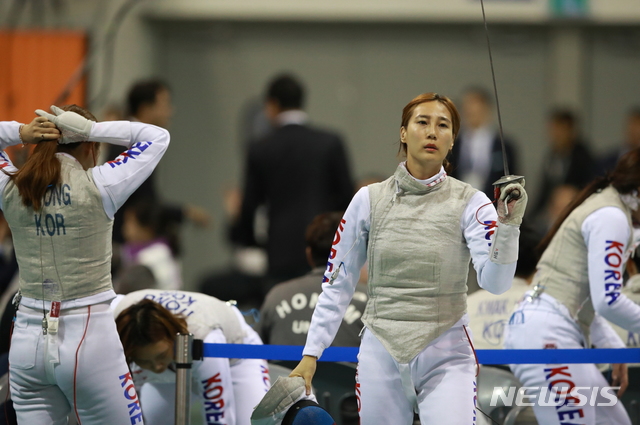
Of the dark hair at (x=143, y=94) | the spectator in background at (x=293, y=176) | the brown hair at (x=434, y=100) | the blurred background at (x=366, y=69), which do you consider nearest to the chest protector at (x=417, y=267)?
the brown hair at (x=434, y=100)

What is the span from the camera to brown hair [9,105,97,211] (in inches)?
116

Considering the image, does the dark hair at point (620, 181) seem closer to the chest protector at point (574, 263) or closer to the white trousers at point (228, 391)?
the chest protector at point (574, 263)

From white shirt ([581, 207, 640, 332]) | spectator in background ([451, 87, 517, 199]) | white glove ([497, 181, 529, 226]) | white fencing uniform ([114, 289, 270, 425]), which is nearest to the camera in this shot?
white glove ([497, 181, 529, 226])

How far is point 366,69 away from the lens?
371 inches

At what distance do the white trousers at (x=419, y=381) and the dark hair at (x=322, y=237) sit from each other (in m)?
1.37

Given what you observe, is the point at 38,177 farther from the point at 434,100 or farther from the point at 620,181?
the point at 620,181

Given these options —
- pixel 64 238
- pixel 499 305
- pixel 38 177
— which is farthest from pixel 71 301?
pixel 499 305

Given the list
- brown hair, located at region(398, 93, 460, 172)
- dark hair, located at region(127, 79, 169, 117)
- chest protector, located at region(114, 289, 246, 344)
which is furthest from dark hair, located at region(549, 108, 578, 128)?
brown hair, located at region(398, 93, 460, 172)

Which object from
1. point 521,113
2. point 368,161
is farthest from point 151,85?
point 521,113

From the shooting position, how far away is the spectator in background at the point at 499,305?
4059 millimetres

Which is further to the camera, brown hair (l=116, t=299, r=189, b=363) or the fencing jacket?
brown hair (l=116, t=299, r=189, b=363)

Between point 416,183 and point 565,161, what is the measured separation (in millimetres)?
5331

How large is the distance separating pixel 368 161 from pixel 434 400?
269 inches

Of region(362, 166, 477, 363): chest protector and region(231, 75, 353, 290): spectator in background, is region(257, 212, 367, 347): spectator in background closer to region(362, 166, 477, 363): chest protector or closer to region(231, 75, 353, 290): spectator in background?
region(362, 166, 477, 363): chest protector
